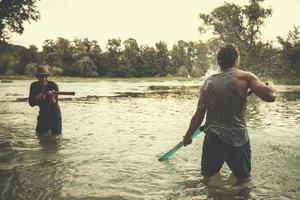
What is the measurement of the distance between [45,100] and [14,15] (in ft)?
72.5

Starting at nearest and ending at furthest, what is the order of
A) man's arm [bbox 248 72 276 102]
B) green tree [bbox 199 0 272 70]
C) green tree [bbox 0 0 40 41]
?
1. man's arm [bbox 248 72 276 102]
2. green tree [bbox 0 0 40 41]
3. green tree [bbox 199 0 272 70]

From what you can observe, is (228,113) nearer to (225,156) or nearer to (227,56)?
(225,156)

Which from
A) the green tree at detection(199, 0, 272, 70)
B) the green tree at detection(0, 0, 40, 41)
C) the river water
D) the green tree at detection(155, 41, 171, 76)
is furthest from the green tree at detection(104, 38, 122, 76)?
the river water

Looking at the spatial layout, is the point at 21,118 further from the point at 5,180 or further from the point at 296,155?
the point at 296,155

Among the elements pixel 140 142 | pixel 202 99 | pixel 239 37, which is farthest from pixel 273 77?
pixel 202 99

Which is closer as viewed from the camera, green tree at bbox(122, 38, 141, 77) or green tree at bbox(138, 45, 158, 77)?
green tree at bbox(122, 38, 141, 77)

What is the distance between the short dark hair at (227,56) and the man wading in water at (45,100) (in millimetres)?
5316

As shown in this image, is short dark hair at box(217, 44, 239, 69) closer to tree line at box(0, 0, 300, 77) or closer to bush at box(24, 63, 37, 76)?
tree line at box(0, 0, 300, 77)

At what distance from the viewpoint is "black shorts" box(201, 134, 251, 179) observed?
4781 mm

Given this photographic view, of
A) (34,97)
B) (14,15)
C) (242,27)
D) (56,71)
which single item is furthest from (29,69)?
(34,97)

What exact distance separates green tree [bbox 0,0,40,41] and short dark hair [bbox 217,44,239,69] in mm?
26042

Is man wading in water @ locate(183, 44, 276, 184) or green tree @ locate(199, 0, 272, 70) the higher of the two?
green tree @ locate(199, 0, 272, 70)

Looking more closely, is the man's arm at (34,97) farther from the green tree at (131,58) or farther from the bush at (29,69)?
the green tree at (131,58)

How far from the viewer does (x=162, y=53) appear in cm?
12938
